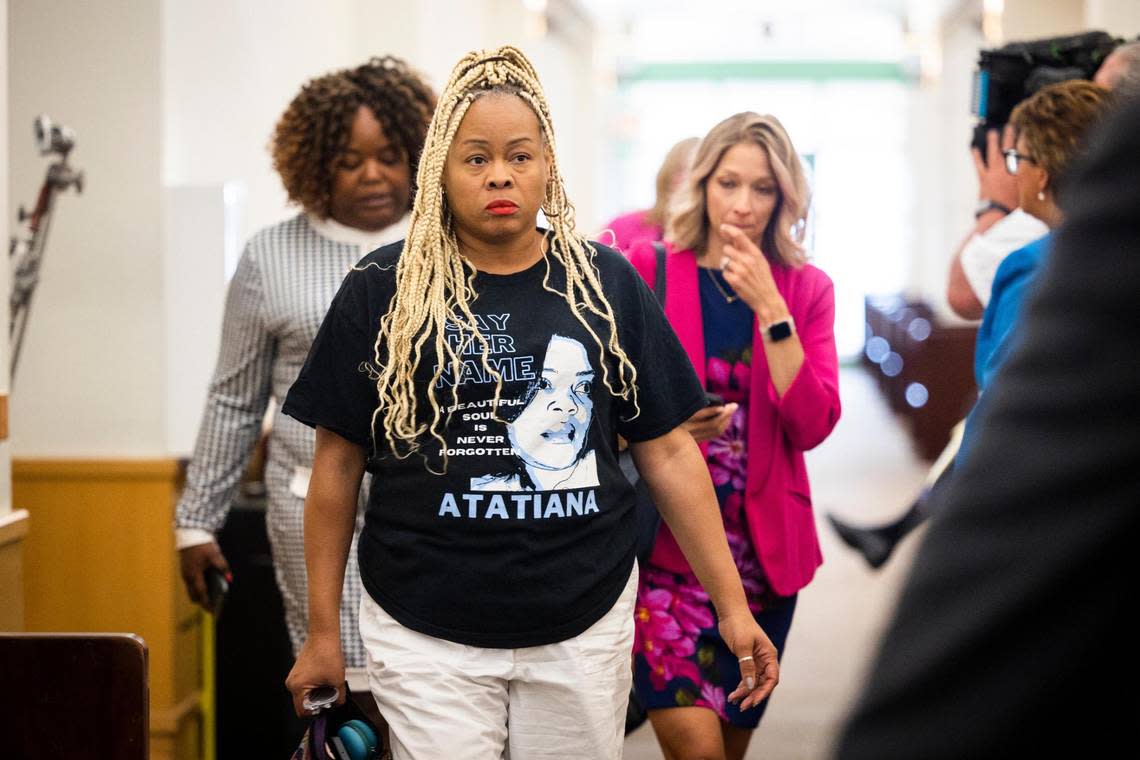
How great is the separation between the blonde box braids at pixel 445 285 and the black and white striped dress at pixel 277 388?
628 mm

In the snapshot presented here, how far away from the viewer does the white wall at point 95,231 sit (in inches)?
153

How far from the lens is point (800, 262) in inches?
110

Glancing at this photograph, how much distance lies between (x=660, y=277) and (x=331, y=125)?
2.42 ft

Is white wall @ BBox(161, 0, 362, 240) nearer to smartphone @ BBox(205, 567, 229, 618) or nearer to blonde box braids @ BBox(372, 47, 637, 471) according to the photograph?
smartphone @ BBox(205, 567, 229, 618)

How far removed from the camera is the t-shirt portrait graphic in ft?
6.21

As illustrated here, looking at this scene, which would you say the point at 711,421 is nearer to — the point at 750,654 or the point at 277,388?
the point at 750,654

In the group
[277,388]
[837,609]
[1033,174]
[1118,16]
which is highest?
[1118,16]

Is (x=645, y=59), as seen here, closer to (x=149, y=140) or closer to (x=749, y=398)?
(x=149, y=140)

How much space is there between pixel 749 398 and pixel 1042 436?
215 centimetres

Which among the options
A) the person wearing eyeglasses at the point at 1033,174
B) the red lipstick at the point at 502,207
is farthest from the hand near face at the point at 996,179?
the red lipstick at the point at 502,207

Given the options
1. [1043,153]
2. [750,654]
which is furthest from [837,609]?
[750,654]

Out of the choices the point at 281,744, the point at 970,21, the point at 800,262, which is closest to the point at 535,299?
the point at 800,262

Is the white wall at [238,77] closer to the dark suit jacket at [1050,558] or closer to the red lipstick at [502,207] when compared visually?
the red lipstick at [502,207]

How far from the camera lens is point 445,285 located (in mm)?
1985
